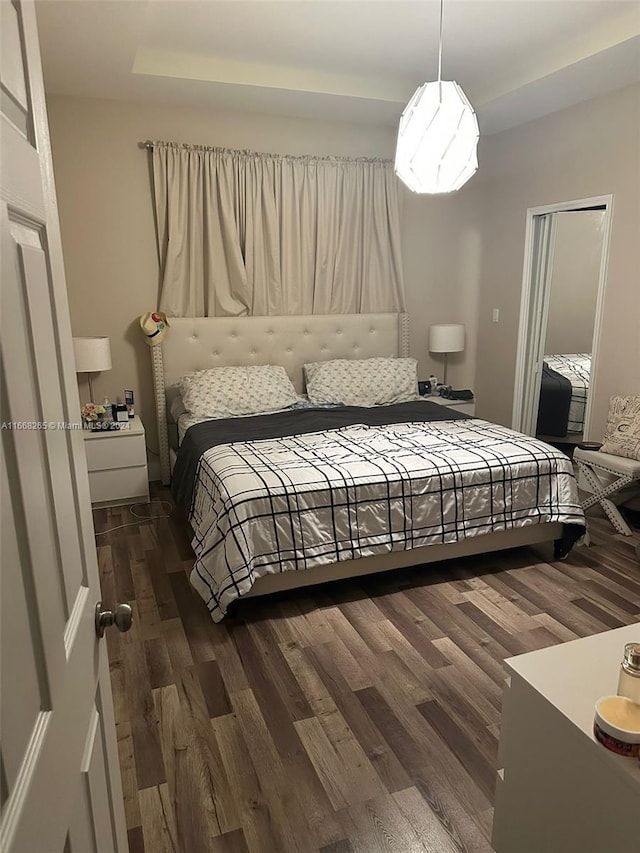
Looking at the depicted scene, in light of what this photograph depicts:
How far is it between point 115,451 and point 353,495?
184 centimetres

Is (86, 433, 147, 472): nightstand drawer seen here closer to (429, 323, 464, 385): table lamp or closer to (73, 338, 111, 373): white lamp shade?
(73, 338, 111, 373): white lamp shade

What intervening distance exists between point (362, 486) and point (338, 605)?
1.94 feet

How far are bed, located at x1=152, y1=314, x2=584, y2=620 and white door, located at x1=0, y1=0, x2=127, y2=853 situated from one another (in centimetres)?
161

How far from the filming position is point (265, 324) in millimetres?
4531

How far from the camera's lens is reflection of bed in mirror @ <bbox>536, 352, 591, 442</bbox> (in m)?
5.16

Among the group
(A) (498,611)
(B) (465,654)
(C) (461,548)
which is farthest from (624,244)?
(B) (465,654)

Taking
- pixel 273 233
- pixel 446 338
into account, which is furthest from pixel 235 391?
pixel 446 338

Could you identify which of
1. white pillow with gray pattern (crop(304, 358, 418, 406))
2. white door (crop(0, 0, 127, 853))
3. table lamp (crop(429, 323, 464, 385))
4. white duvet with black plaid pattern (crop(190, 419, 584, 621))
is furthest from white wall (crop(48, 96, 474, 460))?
white door (crop(0, 0, 127, 853))

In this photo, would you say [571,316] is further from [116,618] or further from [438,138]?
[116,618]

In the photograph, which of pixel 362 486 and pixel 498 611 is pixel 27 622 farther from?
pixel 498 611

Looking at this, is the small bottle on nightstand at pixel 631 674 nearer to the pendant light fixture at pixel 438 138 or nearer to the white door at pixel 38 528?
the white door at pixel 38 528

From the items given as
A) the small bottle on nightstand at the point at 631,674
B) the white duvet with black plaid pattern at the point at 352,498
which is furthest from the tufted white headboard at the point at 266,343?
the small bottle on nightstand at the point at 631,674

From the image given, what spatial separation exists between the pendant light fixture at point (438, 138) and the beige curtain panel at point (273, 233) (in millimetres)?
1905

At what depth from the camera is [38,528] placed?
76cm
